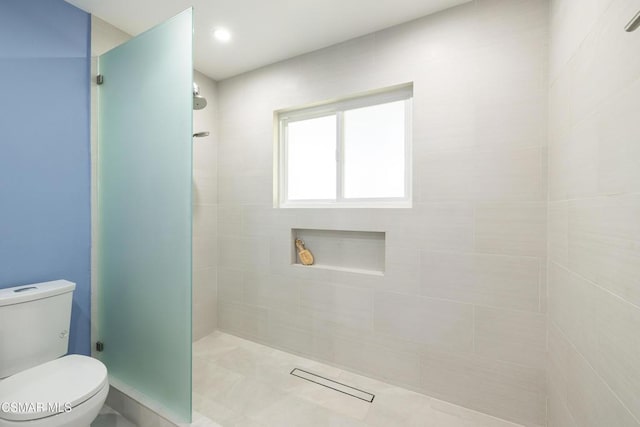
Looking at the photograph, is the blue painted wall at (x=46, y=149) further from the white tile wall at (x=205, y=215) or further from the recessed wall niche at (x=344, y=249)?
the recessed wall niche at (x=344, y=249)

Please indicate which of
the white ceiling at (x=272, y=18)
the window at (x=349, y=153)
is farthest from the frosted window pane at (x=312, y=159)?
the white ceiling at (x=272, y=18)

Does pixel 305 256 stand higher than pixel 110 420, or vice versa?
pixel 305 256

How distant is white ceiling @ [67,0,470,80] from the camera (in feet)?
5.45

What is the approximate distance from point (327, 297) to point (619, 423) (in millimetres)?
1524

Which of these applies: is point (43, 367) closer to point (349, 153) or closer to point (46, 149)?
point (46, 149)

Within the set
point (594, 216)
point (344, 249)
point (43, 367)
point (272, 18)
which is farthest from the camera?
point (344, 249)

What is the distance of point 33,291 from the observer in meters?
1.42

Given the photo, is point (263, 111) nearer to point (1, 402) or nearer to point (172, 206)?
point (172, 206)

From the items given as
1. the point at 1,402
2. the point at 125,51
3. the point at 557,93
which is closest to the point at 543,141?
the point at 557,93

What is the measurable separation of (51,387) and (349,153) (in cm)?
209

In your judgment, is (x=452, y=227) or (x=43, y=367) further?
(x=452, y=227)

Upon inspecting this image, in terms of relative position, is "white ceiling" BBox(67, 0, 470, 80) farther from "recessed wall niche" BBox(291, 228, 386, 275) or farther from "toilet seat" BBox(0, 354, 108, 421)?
"toilet seat" BBox(0, 354, 108, 421)

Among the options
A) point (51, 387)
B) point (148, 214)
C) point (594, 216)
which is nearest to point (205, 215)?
point (148, 214)

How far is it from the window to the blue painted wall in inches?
53.3
